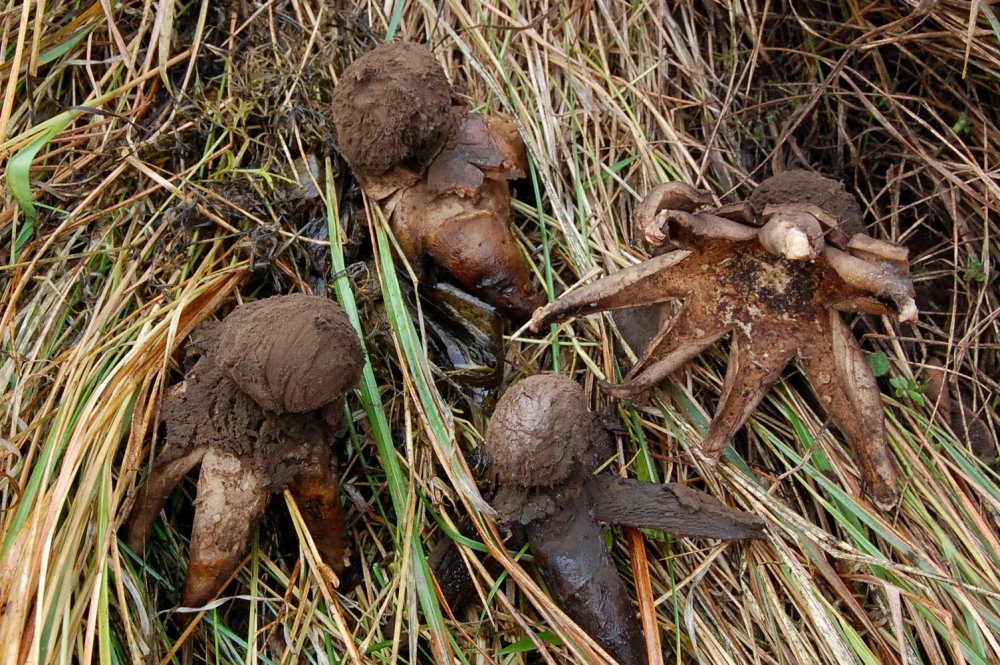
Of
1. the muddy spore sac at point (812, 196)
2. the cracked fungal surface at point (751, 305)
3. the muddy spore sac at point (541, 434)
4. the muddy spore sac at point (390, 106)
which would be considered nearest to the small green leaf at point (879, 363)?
the cracked fungal surface at point (751, 305)

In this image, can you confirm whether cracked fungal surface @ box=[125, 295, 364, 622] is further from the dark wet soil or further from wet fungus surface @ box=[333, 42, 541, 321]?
wet fungus surface @ box=[333, 42, 541, 321]

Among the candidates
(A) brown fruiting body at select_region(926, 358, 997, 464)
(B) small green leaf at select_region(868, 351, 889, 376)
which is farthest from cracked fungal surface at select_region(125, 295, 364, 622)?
(A) brown fruiting body at select_region(926, 358, 997, 464)

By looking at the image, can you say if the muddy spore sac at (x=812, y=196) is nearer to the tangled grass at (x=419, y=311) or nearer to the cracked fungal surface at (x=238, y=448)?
the tangled grass at (x=419, y=311)

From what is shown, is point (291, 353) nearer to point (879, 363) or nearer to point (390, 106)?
point (390, 106)

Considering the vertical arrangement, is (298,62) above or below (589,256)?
above

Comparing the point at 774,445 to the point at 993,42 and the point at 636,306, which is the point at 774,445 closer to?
the point at 636,306

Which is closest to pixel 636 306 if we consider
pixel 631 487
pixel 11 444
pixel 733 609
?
pixel 631 487
